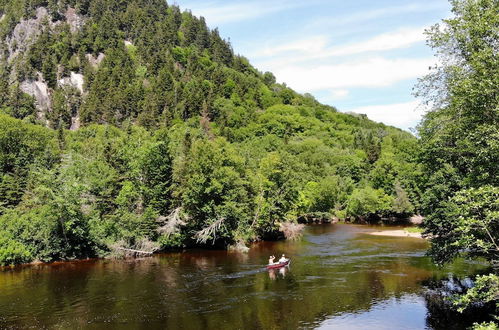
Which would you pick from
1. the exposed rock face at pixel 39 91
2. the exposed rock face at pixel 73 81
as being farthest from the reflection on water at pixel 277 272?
the exposed rock face at pixel 73 81

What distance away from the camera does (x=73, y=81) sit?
505 ft

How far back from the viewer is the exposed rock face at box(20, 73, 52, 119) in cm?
14319

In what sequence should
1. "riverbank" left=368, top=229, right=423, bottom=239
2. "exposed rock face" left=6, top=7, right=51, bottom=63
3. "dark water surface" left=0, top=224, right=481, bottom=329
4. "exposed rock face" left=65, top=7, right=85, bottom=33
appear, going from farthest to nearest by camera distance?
"exposed rock face" left=65, top=7, right=85, bottom=33, "exposed rock face" left=6, top=7, right=51, bottom=63, "riverbank" left=368, top=229, right=423, bottom=239, "dark water surface" left=0, top=224, right=481, bottom=329

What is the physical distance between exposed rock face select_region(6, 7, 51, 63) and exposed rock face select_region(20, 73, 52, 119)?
30774mm

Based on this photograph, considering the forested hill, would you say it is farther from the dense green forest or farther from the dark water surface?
the dark water surface

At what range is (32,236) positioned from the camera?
1986 inches

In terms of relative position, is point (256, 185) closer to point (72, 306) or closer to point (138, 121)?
point (72, 306)

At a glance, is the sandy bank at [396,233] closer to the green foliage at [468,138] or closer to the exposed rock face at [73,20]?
the green foliage at [468,138]

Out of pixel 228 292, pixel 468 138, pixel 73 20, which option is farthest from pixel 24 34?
pixel 468 138

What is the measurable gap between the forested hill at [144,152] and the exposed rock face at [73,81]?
2.26 ft

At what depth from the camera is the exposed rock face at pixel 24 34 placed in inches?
6777

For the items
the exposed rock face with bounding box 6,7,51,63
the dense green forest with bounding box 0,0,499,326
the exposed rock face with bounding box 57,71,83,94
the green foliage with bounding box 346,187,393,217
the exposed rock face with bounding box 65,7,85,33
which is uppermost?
the exposed rock face with bounding box 65,7,85,33

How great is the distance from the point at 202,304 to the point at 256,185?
32.8 metres

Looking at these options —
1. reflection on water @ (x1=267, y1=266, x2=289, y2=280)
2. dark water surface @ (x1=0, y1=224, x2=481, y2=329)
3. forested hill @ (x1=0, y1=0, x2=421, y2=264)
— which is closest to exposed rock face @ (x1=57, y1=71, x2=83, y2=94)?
forested hill @ (x1=0, y1=0, x2=421, y2=264)
